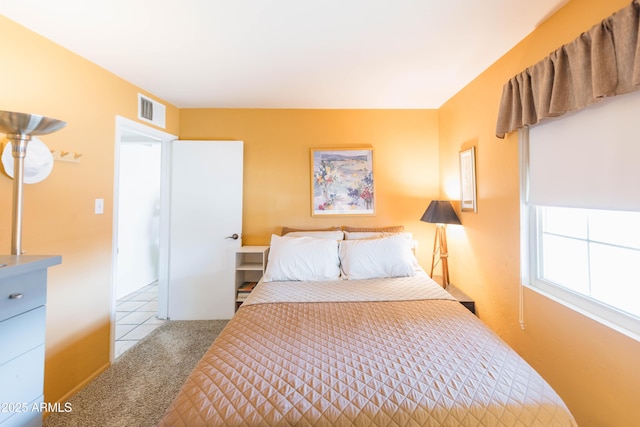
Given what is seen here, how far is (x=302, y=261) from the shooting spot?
2.09 metres

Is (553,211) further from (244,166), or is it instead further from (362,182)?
(244,166)

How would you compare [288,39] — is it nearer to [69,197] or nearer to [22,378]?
[69,197]

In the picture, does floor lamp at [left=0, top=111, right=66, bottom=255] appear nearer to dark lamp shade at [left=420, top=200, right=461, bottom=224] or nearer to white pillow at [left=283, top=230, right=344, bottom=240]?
white pillow at [left=283, top=230, right=344, bottom=240]

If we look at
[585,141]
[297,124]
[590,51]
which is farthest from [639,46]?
[297,124]

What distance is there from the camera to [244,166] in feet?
9.04

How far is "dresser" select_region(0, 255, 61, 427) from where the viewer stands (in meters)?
0.79

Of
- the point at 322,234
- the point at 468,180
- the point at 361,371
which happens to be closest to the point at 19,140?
the point at 361,371

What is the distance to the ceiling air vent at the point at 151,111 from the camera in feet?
7.34

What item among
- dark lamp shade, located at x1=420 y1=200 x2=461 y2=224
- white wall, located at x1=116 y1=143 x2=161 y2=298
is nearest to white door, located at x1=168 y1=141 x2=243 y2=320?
white wall, located at x1=116 y1=143 x2=161 y2=298

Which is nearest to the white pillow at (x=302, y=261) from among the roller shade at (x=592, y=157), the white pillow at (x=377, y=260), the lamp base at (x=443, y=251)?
the white pillow at (x=377, y=260)

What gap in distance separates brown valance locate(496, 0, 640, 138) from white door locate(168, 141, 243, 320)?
2.47 metres

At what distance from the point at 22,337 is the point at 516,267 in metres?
2.54

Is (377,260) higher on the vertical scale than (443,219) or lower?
lower

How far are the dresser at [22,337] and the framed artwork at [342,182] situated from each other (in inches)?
83.0
